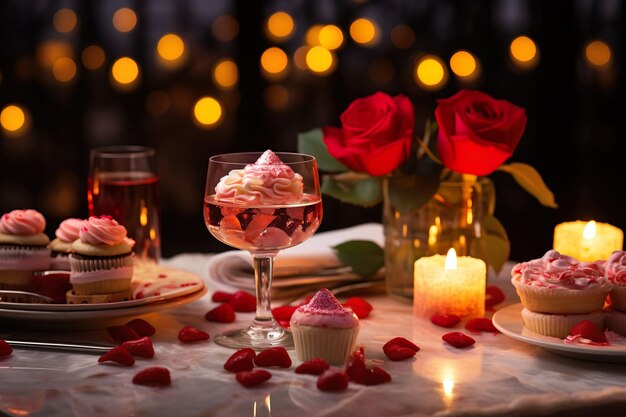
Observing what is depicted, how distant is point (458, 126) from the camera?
177 centimetres

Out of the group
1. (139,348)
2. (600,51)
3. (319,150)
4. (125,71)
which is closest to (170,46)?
(125,71)

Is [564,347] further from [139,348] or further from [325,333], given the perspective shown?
[139,348]

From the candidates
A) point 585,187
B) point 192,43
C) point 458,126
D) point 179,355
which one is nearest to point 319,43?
point 192,43

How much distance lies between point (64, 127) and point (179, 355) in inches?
94.4

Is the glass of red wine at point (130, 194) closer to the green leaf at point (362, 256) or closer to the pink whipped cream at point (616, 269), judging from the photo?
the green leaf at point (362, 256)

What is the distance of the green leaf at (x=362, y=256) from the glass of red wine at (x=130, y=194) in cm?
39

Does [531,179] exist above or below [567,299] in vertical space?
above

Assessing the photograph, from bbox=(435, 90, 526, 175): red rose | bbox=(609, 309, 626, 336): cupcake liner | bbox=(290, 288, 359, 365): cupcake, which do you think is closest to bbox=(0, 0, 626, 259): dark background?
bbox=(435, 90, 526, 175): red rose

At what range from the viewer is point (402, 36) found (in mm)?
3828

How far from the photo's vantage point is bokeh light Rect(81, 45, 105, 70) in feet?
12.0

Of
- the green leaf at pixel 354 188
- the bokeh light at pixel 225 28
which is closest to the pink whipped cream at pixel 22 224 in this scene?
the green leaf at pixel 354 188

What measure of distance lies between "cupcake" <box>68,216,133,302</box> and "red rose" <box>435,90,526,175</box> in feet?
2.03

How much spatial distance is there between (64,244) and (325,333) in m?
0.55

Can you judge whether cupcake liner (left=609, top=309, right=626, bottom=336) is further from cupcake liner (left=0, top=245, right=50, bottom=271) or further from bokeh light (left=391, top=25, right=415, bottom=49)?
bokeh light (left=391, top=25, right=415, bottom=49)
